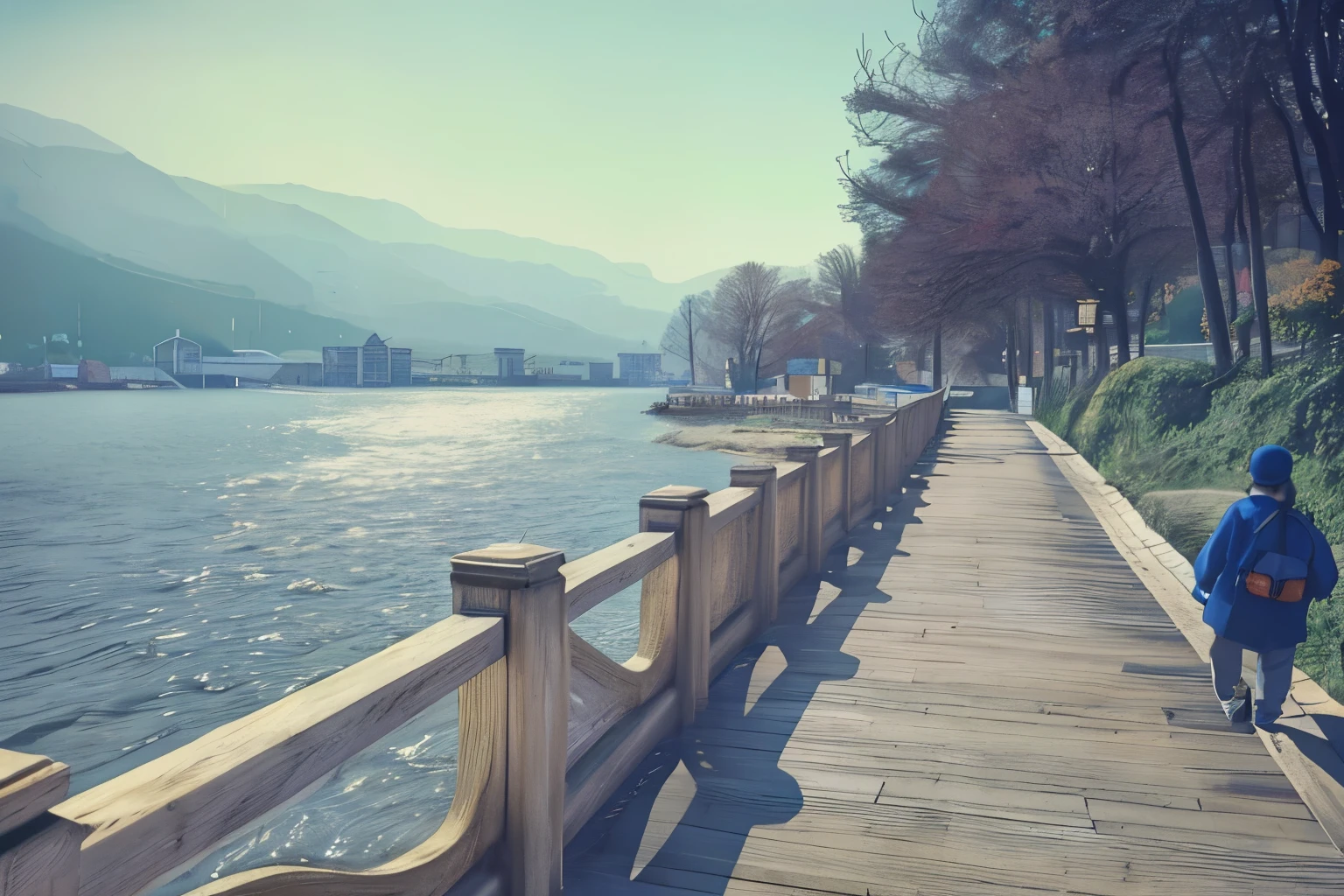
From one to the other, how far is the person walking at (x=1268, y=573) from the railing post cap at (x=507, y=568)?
3.44 m

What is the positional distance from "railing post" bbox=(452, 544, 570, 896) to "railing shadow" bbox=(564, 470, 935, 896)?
0.44m

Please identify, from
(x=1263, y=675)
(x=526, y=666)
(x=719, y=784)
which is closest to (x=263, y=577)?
(x=719, y=784)

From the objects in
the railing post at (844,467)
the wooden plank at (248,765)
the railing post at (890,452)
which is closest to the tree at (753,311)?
the railing post at (890,452)

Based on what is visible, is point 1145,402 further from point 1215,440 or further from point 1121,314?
point 1121,314

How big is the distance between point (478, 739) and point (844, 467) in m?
8.41

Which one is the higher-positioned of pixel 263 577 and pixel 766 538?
pixel 766 538

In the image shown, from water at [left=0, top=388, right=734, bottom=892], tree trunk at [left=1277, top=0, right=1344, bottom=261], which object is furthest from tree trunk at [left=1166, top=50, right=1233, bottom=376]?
water at [left=0, top=388, right=734, bottom=892]

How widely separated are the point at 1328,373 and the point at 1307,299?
2.68 m

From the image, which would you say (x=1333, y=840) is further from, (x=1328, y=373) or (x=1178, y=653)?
(x=1328, y=373)

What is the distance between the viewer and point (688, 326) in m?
141

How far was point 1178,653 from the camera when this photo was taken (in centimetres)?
680

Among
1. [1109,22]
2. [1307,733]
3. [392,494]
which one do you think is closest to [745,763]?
[1307,733]

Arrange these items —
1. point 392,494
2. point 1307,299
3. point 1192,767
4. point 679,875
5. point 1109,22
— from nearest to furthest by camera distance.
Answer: point 679,875, point 1192,767, point 1307,299, point 1109,22, point 392,494

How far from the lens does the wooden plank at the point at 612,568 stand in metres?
3.88
